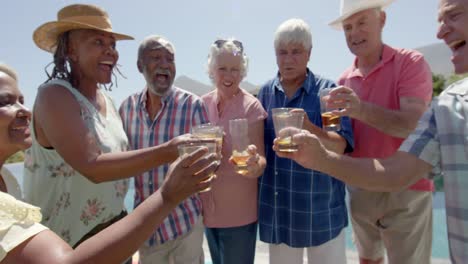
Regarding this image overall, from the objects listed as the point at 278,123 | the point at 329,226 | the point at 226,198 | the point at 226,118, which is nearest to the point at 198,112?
the point at 226,118

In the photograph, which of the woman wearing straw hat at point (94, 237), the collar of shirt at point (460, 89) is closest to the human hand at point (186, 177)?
the woman wearing straw hat at point (94, 237)

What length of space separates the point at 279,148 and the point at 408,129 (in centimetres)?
143

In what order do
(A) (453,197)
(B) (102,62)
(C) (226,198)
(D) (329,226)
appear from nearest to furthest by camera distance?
1. (A) (453,197)
2. (B) (102,62)
3. (D) (329,226)
4. (C) (226,198)

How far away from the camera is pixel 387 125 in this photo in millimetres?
2826

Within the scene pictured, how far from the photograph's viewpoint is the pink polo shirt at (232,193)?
9.72 feet

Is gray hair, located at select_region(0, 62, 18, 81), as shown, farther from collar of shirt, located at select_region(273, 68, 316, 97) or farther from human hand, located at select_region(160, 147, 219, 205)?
collar of shirt, located at select_region(273, 68, 316, 97)

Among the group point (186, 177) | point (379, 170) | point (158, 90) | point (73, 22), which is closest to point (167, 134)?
point (158, 90)

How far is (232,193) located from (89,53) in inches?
63.5

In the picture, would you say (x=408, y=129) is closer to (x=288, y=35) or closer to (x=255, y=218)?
(x=288, y=35)

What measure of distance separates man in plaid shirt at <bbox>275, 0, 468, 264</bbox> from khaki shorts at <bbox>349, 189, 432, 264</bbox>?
140 cm

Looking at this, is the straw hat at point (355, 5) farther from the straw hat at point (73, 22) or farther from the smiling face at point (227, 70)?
the straw hat at point (73, 22)

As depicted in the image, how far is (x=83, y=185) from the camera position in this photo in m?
2.30

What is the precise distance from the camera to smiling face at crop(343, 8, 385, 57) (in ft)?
10.4

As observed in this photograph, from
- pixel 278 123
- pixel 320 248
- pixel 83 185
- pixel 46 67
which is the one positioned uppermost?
pixel 46 67
